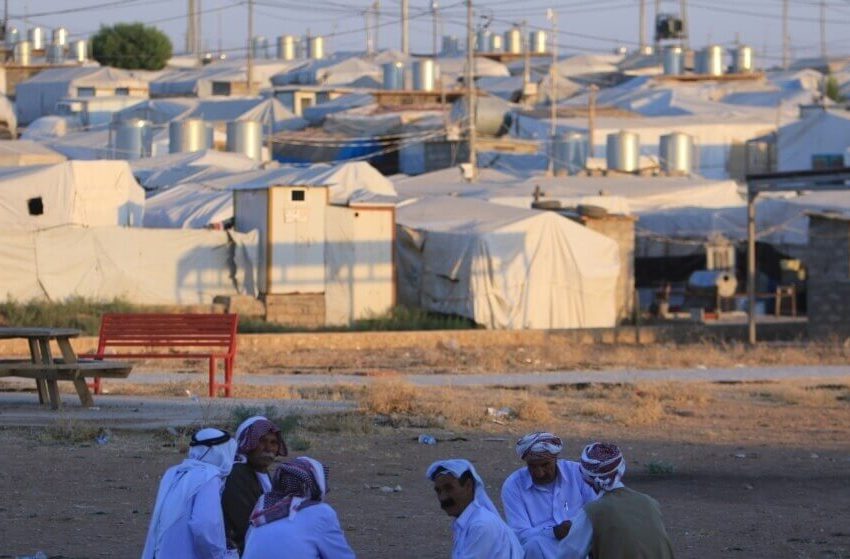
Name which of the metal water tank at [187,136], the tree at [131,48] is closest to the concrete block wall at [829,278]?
the metal water tank at [187,136]

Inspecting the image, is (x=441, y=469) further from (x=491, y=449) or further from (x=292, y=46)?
(x=292, y=46)

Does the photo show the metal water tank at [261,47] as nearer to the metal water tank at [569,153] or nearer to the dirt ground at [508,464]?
the metal water tank at [569,153]

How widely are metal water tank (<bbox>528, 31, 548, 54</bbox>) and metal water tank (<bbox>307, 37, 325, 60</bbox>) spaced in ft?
43.1

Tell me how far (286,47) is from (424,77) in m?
38.4

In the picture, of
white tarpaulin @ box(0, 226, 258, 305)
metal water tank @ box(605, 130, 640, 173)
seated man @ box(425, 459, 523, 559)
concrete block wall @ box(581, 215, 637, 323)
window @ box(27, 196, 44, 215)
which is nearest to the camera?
seated man @ box(425, 459, 523, 559)

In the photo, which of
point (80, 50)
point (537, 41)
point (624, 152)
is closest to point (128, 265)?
point (624, 152)

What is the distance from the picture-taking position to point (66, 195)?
28625mm

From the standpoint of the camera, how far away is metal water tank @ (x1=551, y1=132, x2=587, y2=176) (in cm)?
5016

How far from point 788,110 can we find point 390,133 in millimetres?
17579

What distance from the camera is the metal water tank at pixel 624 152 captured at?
48.0 metres

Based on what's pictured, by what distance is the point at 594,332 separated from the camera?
88.7 feet

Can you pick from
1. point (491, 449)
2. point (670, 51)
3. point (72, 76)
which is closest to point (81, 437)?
point (491, 449)

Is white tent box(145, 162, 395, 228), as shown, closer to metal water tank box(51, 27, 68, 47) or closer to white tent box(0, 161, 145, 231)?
white tent box(0, 161, 145, 231)

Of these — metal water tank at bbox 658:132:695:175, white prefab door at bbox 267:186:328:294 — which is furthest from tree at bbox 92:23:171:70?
white prefab door at bbox 267:186:328:294
